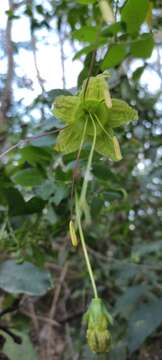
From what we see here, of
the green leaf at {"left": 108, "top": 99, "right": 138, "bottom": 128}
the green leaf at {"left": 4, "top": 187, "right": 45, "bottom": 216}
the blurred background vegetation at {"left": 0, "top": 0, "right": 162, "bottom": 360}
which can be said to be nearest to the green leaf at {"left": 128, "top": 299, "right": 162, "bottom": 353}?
the blurred background vegetation at {"left": 0, "top": 0, "right": 162, "bottom": 360}

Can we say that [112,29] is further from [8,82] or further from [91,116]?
[8,82]

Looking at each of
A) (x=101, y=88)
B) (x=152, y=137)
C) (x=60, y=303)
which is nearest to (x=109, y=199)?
(x=101, y=88)

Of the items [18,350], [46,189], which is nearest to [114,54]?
[46,189]

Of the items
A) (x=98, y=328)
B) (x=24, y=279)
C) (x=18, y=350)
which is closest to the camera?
(x=98, y=328)

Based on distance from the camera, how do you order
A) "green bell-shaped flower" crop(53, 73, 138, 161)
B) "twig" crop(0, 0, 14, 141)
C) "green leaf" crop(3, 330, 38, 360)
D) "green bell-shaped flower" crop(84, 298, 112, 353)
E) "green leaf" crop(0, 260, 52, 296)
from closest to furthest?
"green bell-shaped flower" crop(84, 298, 112, 353) → "green bell-shaped flower" crop(53, 73, 138, 161) → "green leaf" crop(0, 260, 52, 296) → "green leaf" crop(3, 330, 38, 360) → "twig" crop(0, 0, 14, 141)

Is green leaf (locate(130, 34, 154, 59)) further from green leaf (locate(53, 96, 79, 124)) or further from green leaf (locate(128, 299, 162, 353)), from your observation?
green leaf (locate(128, 299, 162, 353))

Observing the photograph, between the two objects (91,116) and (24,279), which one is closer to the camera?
(91,116)

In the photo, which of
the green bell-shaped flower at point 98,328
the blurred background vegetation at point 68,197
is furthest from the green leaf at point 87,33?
the green bell-shaped flower at point 98,328
